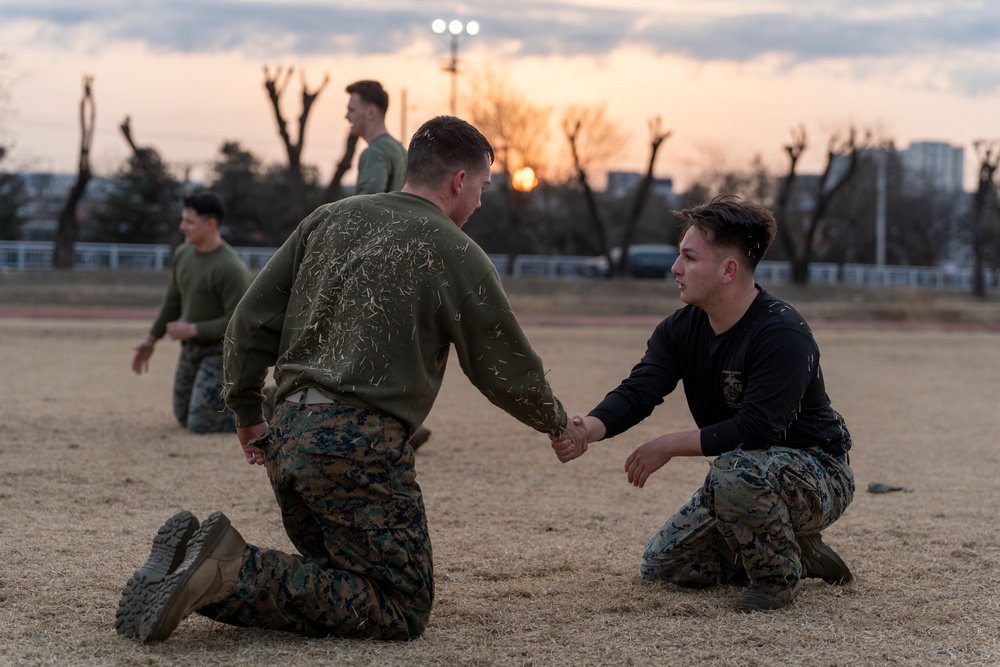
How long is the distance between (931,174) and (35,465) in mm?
77865

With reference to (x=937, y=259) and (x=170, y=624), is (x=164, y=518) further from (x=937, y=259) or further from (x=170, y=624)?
(x=937, y=259)

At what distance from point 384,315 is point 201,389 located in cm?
533

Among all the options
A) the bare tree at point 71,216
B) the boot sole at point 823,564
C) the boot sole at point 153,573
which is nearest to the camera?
the boot sole at point 153,573

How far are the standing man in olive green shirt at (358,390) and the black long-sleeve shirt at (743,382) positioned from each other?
80cm

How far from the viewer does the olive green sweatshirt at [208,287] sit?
8.52 metres

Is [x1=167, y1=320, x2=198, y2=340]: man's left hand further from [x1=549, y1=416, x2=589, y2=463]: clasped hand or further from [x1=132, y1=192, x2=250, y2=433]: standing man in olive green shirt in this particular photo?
[x1=549, y1=416, x2=589, y2=463]: clasped hand

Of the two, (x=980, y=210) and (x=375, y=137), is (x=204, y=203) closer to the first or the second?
(x=375, y=137)

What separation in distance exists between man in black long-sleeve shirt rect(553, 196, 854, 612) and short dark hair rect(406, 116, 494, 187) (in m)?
0.98

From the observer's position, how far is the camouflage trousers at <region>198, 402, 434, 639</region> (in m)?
3.68

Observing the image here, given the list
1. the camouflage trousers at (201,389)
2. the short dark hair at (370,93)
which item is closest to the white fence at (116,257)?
the camouflage trousers at (201,389)

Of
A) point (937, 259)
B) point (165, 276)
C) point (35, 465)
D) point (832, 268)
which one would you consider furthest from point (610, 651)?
point (937, 259)

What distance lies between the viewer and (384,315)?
374 centimetres

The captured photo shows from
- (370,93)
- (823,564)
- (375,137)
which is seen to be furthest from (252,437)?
(370,93)

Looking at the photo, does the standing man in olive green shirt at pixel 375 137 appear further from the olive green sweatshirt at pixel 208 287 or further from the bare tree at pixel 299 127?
the bare tree at pixel 299 127
